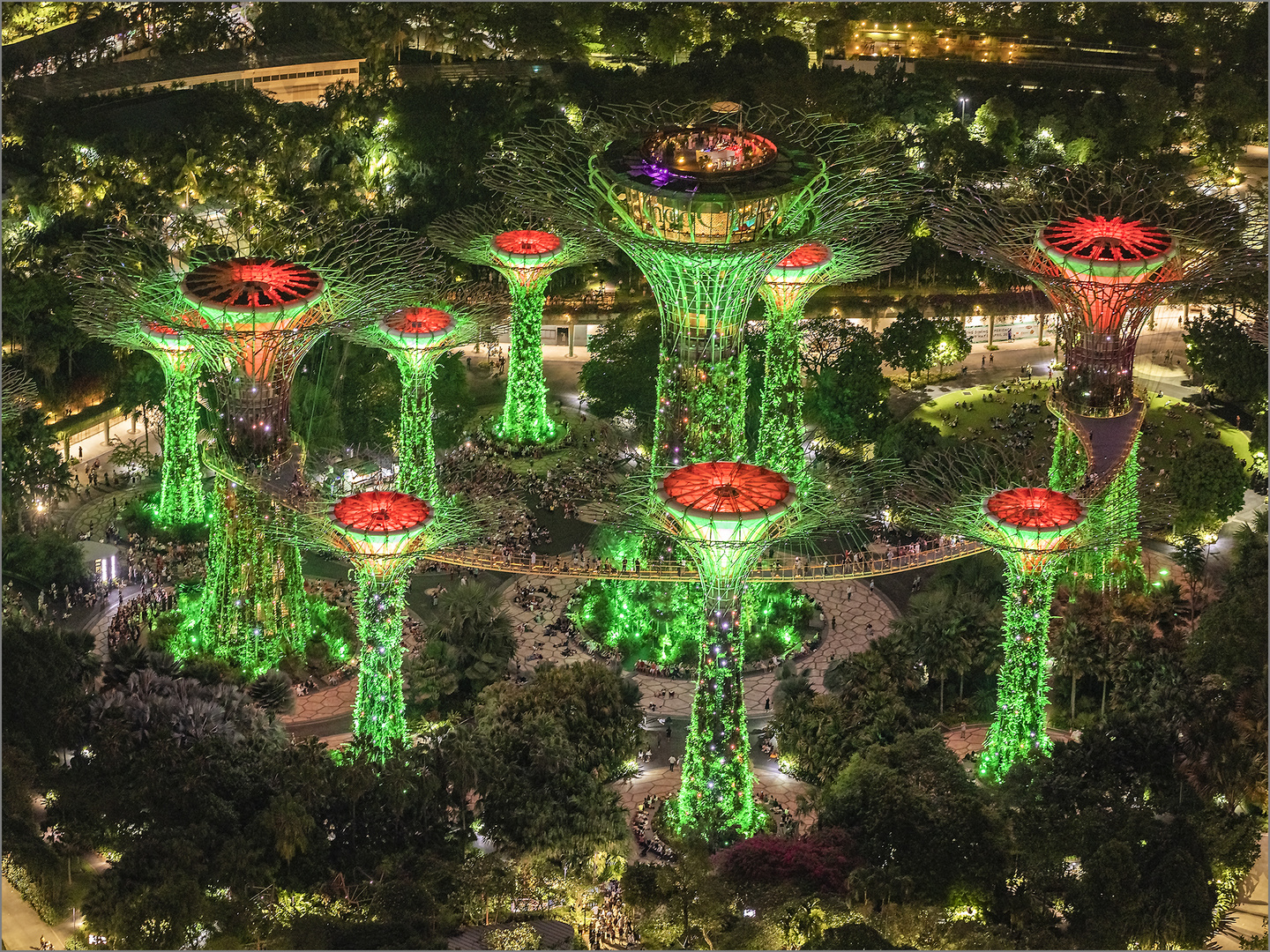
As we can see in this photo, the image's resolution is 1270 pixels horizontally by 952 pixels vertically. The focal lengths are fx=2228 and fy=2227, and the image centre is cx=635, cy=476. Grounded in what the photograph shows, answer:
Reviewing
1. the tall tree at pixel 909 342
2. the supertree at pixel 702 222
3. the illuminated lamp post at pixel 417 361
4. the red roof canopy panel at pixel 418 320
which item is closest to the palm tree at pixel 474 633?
the illuminated lamp post at pixel 417 361

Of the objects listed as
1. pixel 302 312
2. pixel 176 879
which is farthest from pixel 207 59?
pixel 176 879

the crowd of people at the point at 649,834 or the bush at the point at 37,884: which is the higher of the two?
the bush at the point at 37,884

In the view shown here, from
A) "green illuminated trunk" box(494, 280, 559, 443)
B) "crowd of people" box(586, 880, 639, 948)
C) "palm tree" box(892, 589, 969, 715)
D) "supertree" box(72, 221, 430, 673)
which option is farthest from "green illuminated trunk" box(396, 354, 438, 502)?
"crowd of people" box(586, 880, 639, 948)

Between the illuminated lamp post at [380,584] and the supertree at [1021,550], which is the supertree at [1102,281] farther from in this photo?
the illuminated lamp post at [380,584]

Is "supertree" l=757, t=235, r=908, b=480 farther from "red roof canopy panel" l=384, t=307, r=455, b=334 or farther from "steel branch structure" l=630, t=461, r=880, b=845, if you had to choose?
"steel branch structure" l=630, t=461, r=880, b=845

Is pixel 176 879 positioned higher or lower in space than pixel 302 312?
lower

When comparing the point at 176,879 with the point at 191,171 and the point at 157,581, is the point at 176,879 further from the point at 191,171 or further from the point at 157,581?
the point at 191,171
